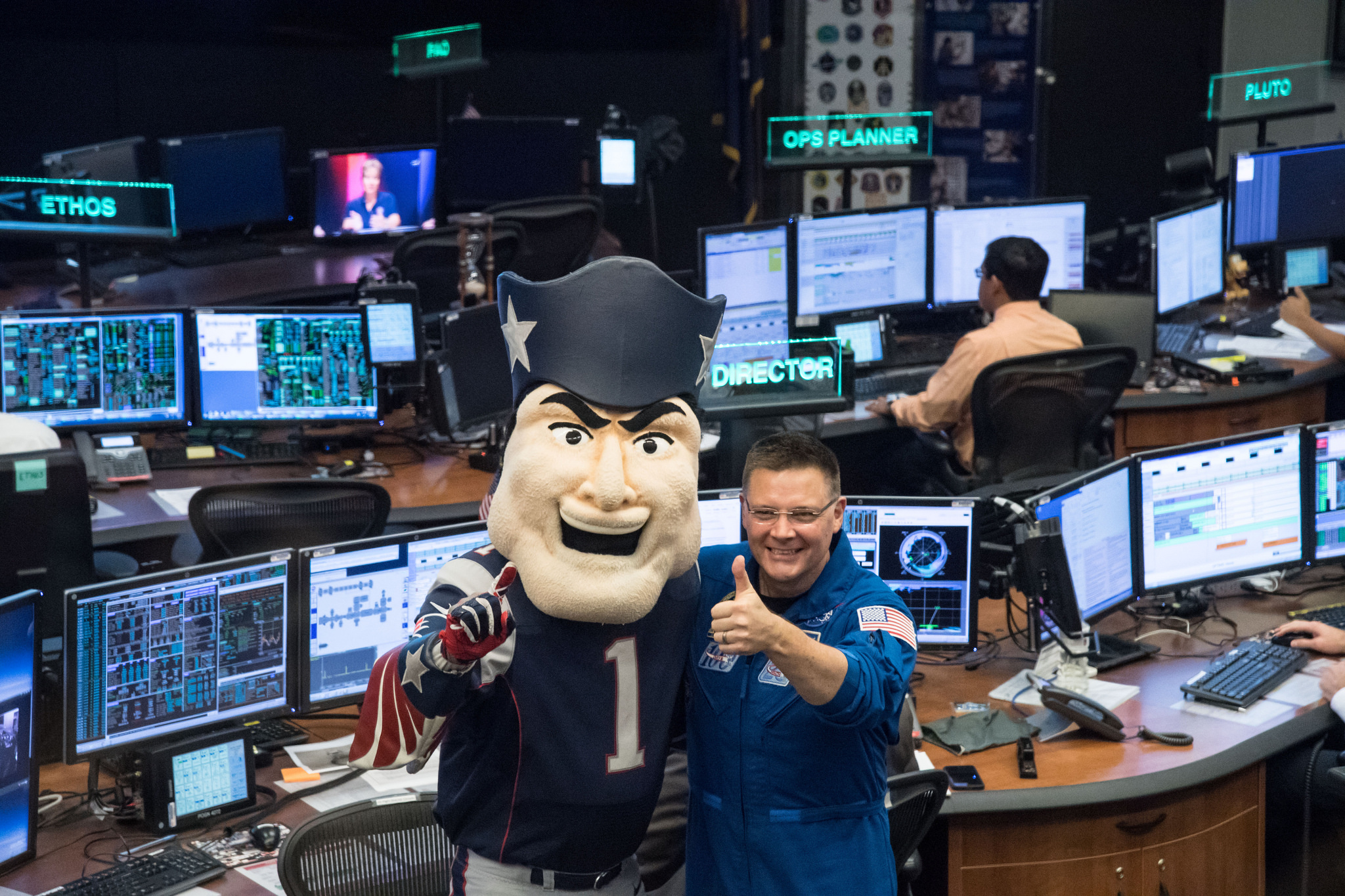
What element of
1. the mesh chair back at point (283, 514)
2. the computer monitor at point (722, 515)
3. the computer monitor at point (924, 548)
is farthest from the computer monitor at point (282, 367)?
the computer monitor at point (924, 548)

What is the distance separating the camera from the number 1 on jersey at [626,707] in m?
2.31

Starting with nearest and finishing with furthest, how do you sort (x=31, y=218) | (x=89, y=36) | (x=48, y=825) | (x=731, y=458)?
(x=48, y=825)
(x=731, y=458)
(x=31, y=218)
(x=89, y=36)

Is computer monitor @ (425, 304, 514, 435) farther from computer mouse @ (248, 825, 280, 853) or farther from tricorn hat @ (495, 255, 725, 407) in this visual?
tricorn hat @ (495, 255, 725, 407)

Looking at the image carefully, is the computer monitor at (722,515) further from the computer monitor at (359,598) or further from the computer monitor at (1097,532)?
the computer monitor at (1097,532)

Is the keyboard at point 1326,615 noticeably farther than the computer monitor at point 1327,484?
No

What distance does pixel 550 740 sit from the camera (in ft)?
7.49

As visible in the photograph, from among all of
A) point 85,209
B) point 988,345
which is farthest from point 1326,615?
point 85,209

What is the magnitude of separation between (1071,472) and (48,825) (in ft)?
11.8

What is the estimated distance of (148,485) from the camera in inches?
200

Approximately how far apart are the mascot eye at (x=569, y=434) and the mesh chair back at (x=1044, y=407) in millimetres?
2936

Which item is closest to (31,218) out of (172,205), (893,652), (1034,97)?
(172,205)

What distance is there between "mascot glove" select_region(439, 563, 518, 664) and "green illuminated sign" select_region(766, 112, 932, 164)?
4394mm

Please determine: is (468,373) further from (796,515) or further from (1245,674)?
(796,515)

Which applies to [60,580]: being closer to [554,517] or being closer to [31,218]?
[31,218]
